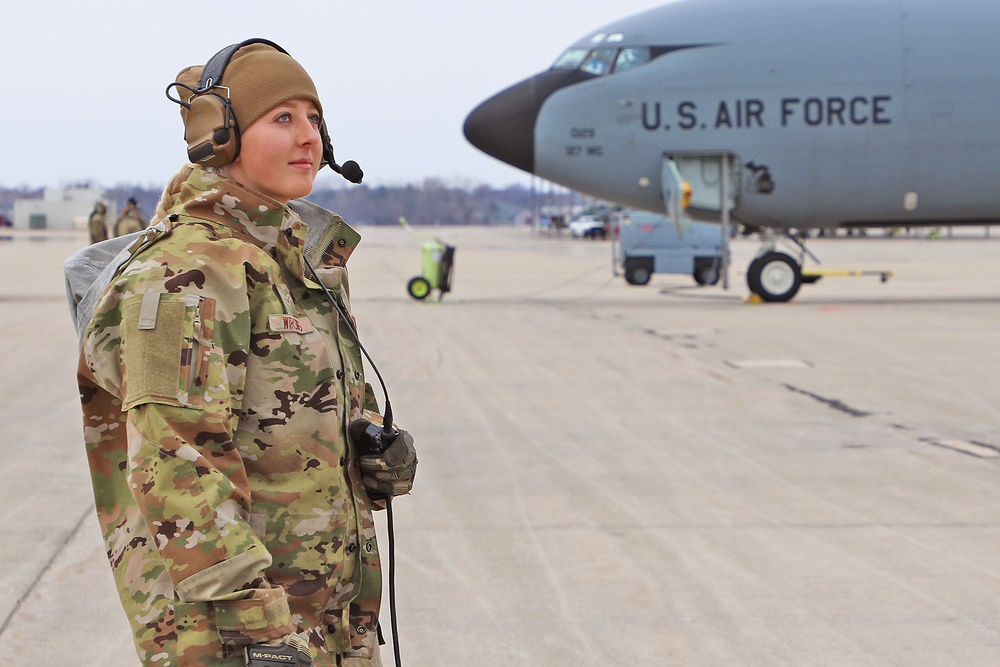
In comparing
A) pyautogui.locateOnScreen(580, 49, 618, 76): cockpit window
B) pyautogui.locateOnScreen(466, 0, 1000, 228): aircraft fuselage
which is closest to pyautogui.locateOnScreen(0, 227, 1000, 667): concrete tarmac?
pyautogui.locateOnScreen(466, 0, 1000, 228): aircraft fuselage

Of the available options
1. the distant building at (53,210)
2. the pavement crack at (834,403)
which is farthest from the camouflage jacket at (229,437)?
the distant building at (53,210)

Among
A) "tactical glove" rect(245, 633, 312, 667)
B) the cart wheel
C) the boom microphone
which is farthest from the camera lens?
the cart wheel

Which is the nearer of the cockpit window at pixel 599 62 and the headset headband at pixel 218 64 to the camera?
the headset headband at pixel 218 64

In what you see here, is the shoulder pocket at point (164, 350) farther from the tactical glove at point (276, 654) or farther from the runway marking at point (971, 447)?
the runway marking at point (971, 447)

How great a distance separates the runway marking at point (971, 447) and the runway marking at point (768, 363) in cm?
397

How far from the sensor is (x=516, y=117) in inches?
795

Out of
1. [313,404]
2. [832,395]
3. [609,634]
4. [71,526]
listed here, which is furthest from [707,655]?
[832,395]

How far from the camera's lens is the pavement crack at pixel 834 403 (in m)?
10.2

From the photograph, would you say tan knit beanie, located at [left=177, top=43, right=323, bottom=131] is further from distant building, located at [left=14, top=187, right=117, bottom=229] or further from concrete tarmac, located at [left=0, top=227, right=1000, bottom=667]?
distant building, located at [left=14, top=187, right=117, bottom=229]

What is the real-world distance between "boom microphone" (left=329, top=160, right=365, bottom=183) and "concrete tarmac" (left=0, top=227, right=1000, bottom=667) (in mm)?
2363

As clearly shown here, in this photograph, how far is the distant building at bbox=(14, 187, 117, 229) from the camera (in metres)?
119

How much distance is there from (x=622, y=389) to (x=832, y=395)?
1.86m

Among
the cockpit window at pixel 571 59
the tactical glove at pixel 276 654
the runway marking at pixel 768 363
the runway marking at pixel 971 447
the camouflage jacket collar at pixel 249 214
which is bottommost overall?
the runway marking at pixel 971 447

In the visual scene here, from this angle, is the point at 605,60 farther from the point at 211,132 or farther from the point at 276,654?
the point at 276,654
